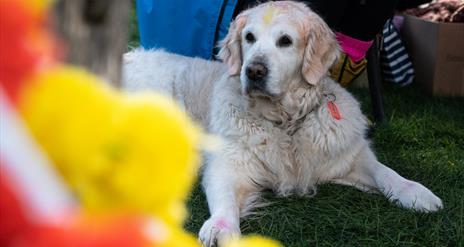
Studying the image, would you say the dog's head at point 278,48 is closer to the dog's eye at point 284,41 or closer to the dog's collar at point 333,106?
the dog's eye at point 284,41

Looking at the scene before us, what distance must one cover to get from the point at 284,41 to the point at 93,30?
2293 millimetres

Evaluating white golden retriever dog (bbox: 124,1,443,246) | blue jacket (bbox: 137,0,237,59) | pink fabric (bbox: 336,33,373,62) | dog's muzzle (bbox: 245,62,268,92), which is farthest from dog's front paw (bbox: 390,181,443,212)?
blue jacket (bbox: 137,0,237,59)

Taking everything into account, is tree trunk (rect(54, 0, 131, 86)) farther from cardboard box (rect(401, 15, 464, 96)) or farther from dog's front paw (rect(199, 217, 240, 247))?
cardboard box (rect(401, 15, 464, 96))

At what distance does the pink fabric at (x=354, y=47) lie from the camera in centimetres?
376

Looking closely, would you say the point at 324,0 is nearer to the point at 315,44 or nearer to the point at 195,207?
the point at 315,44

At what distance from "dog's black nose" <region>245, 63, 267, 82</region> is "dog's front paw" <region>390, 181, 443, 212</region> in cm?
76

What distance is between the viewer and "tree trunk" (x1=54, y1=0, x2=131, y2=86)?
0.64 meters

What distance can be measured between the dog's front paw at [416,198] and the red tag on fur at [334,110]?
1.45ft

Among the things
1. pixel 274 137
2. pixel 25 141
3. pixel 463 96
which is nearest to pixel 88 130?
pixel 25 141

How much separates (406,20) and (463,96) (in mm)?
861

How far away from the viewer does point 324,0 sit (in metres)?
3.57

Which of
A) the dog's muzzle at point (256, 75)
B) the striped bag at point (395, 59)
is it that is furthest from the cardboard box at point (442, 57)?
the dog's muzzle at point (256, 75)

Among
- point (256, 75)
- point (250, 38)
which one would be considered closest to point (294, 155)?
point (256, 75)

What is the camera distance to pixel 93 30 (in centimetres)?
66
